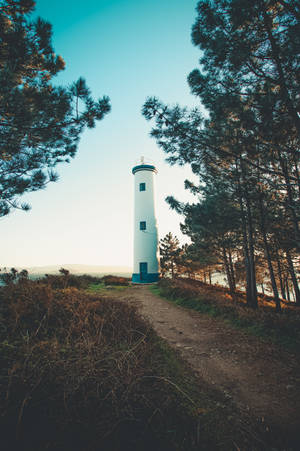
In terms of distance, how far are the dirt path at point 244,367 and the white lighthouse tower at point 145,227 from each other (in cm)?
1273

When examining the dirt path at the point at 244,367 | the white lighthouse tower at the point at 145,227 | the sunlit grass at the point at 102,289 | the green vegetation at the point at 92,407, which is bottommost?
the dirt path at the point at 244,367

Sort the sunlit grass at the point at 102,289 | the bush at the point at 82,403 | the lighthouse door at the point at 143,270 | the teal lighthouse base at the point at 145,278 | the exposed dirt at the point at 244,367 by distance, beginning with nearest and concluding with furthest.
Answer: the bush at the point at 82,403
the exposed dirt at the point at 244,367
the sunlit grass at the point at 102,289
the teal lighthouse base at the point at 145,278
the lighthouse door at the point at 143,270

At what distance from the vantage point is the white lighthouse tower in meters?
19.5

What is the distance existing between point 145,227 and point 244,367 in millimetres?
16938

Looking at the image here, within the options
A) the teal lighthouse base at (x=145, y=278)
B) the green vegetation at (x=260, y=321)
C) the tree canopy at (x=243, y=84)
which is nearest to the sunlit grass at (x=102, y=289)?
the teal lighthouse base at (x=145, y=278)

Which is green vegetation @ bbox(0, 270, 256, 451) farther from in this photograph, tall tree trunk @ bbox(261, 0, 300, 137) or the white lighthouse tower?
the white lighthouse tower

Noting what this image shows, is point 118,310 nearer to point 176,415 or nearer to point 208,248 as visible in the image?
point 176,415

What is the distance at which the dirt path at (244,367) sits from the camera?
2788 millimetres

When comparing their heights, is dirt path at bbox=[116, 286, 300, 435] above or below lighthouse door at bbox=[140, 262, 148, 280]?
below

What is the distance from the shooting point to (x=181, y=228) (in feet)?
68.3

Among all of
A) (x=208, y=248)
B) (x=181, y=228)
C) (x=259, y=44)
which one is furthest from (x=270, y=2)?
(x=181, y=228)

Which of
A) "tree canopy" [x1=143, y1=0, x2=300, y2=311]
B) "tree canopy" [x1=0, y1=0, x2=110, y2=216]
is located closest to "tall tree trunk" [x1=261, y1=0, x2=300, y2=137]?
"tree canopy" [x1=143, y1=0, x2=300, y2=311]

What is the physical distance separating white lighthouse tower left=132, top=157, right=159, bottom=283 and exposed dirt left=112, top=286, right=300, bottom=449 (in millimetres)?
12729

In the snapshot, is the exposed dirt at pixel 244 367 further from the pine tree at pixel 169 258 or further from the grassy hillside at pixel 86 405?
the pine tree at pixel 169 258
